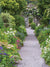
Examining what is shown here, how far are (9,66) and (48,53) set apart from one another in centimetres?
198

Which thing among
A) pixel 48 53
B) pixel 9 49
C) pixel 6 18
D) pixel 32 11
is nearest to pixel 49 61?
pixel 48 53

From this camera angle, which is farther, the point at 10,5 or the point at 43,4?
the point at 43,4

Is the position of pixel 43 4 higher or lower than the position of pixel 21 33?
higher

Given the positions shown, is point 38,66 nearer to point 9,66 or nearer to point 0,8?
point 9,66

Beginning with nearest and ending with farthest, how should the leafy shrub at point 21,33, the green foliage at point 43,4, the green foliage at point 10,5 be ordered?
the leafy shrub at point 21,33 → the green foliage at point 10,5 → the green foliage at point 43,4

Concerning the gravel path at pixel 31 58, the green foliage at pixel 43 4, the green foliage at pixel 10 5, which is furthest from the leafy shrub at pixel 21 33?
the gravel path at pixel 31 58

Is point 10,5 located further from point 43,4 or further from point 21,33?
point 43,4

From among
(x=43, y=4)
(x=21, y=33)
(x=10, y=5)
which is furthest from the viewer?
(x=43, y=4)

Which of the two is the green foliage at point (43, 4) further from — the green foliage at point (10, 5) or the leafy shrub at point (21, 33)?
the leafy shrub at point (21, 33)

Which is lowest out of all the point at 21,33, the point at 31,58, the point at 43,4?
the point at 21,33

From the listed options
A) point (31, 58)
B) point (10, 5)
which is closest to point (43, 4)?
point (10, 5)

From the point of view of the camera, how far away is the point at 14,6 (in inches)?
784

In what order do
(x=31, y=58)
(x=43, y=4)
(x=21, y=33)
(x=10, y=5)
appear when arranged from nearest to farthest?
(x=31, y=58) → (x=21, y=33) → (x=10, y=5) → (x=43, y=4)

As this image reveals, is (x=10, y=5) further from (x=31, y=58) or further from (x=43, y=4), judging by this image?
(x=31, y=58)
